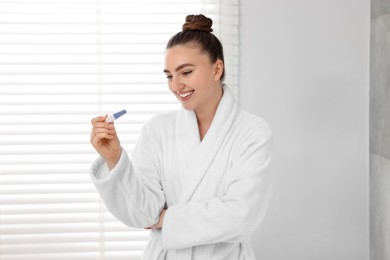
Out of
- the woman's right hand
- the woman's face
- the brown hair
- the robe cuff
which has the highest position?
the brown hair

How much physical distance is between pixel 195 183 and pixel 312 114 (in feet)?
3.12

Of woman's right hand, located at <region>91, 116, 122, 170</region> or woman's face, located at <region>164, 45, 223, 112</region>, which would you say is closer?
woman's right hand, located at <region>91, 116, 122, 170</region>

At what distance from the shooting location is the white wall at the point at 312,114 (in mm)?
2453

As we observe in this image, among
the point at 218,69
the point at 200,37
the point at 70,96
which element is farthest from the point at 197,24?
the point at 70,96

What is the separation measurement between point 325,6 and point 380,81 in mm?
415

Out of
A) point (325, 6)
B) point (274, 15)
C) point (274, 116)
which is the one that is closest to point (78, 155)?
point (274, 116)

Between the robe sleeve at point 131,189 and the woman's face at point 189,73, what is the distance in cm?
24

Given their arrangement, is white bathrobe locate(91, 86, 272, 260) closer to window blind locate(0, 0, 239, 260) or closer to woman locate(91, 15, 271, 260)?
woman locate(91, 15, 271, 260)

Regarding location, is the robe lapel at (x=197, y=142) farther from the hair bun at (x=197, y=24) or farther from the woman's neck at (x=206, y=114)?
the hair bun at (x=197, y=24)

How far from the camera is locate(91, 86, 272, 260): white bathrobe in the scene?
1.62 m

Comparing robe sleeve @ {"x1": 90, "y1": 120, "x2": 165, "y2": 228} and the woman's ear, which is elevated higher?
the woman's ear

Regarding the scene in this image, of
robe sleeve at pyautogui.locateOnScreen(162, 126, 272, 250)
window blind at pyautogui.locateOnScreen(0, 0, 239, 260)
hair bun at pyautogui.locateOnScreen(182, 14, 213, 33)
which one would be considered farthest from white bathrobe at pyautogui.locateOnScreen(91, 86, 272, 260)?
window blind at pyautogui.locateOnScreen(0, 0, 239, 260)

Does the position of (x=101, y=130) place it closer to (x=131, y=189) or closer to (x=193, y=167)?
(x=131, y=189)

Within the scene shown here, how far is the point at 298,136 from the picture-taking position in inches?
98.3
